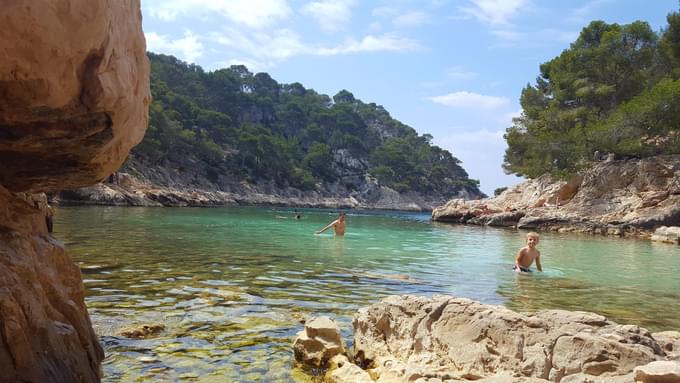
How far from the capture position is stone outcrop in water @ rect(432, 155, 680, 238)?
31.8 meters

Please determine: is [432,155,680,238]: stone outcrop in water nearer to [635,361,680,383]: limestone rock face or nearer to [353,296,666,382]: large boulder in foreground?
[353,296,666,382]: large boulder in foreground

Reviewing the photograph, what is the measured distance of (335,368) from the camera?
4645 millimetres

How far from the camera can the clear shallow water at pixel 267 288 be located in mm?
5090

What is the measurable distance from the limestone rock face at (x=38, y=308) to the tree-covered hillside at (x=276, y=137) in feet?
188

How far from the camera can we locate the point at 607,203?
3681 cm

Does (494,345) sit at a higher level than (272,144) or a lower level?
lower

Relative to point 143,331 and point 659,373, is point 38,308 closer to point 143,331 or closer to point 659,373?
point 143,331

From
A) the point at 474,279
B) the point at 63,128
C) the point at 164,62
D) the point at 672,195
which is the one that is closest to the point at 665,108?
the point at 672,195

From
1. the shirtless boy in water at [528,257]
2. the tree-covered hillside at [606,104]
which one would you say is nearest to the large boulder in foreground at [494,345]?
the shirtless boy in water at [528,257]

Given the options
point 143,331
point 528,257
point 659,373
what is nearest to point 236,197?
point 528,257

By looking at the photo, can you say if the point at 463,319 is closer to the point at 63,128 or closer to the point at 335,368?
the point at 335,368

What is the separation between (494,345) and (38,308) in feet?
11.7

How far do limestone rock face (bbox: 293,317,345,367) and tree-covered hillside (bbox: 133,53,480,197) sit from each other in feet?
189

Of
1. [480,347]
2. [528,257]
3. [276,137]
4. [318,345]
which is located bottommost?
[318,345]
